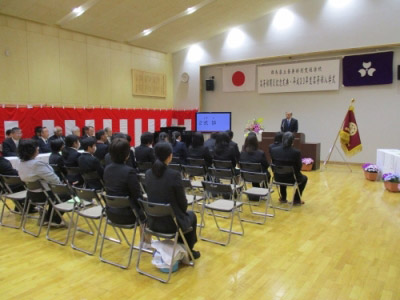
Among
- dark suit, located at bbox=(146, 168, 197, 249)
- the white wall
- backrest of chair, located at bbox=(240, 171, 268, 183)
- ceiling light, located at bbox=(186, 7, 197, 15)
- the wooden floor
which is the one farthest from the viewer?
ceiling light, located at bbox=(186, 7, 197, 15)

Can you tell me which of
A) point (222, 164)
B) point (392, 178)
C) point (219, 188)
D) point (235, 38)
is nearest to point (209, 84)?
point (235, 38)

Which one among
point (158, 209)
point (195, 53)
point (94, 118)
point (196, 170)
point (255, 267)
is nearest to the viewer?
point (158, 209)

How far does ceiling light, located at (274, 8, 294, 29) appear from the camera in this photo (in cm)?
1016

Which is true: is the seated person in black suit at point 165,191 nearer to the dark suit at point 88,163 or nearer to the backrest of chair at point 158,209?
the backrest of chair at point 158,209

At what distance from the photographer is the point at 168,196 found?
3.06m

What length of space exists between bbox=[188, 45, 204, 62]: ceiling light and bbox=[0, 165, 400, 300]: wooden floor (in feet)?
29.1

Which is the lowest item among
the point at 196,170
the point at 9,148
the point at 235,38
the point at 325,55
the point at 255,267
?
the point at 255,267

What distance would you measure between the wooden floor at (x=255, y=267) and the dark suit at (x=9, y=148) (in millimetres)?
3003

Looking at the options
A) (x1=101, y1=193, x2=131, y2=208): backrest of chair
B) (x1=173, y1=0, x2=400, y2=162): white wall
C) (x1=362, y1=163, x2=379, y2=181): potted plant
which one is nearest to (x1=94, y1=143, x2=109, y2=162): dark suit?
(x1=101, y1=193, x2=131, y2=208): backrest of chair

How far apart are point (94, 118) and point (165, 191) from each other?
7806 mm

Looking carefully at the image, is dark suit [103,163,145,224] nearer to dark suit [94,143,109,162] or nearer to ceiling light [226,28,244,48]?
dark suit [94,143,109,162]

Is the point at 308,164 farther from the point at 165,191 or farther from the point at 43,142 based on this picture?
the point at 43,142

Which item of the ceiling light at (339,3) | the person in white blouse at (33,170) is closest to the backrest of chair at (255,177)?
the person in white blouse at (33,170)

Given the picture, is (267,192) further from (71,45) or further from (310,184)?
(71,45)
